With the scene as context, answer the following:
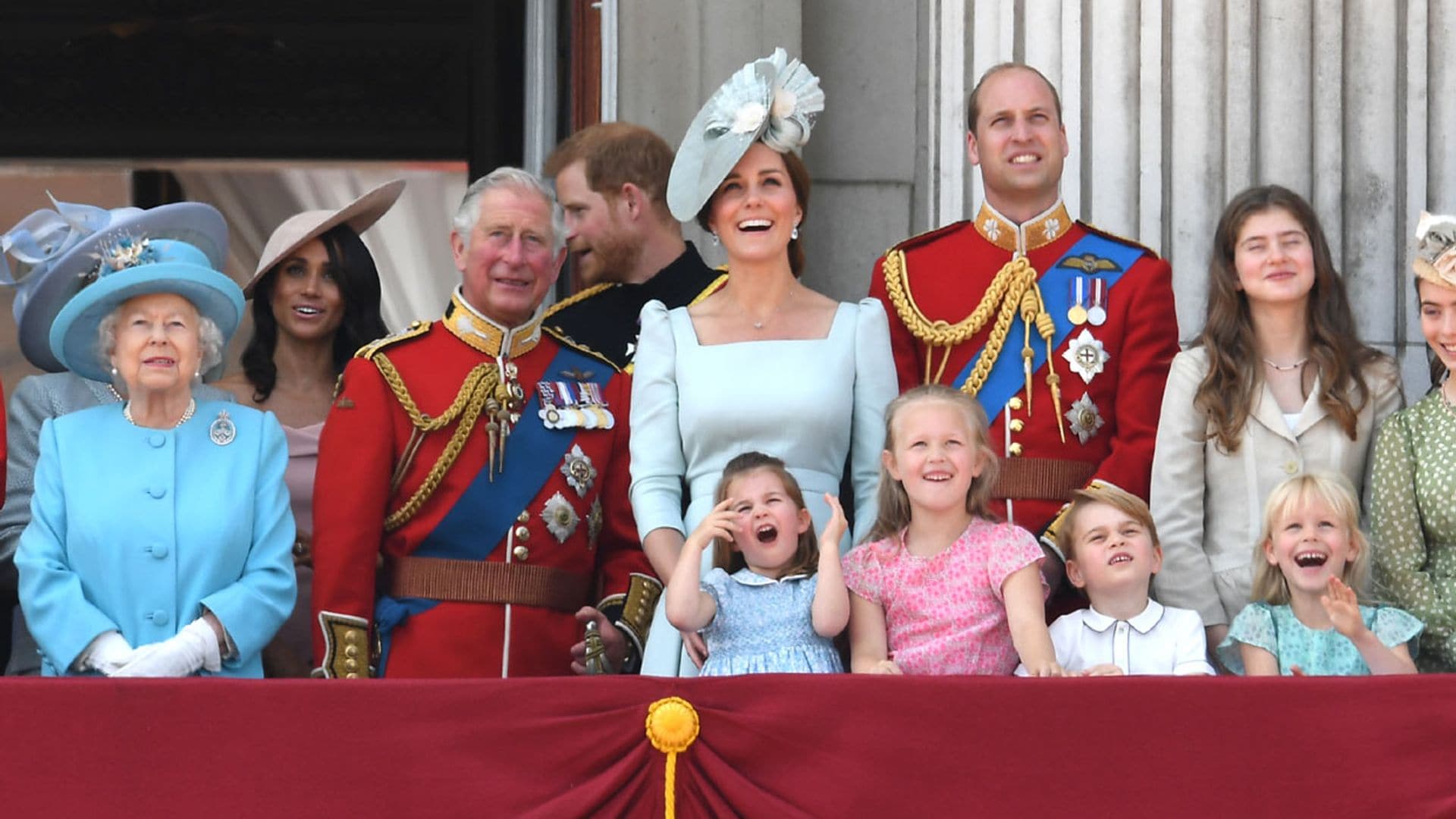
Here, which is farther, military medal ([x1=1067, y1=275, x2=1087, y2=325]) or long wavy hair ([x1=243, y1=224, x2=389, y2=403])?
long wavy hair ([x1=243, y1=224, x2=389, y2=403])

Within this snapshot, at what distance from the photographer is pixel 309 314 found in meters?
5.49

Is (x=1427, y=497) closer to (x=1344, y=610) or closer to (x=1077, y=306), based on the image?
(x=1344, y=610)

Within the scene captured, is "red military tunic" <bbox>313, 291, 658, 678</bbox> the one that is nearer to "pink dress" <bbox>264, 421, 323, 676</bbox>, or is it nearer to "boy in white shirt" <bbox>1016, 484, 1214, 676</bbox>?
"pink dress" <bbox>264, 421, 323, 676</bbox>

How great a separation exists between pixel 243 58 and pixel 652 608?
13.0 feet

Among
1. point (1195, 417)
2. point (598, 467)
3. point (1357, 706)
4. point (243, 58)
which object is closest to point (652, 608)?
point (598, 467)

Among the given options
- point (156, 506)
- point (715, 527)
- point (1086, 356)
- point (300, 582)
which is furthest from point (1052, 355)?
point (156, 506)

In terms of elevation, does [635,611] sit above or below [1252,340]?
below

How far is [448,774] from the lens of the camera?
3938mm

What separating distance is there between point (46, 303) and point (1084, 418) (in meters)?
2.13

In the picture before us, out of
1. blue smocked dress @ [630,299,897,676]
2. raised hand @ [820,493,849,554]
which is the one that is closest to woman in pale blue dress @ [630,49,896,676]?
blue smocked dress @ [630,299,897,676]

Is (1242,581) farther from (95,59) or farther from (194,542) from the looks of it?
(95,59)

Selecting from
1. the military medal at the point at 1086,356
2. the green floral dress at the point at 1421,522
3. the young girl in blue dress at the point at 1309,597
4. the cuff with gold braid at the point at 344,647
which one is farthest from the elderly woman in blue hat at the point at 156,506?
the green floral dress at the point at 1421,522

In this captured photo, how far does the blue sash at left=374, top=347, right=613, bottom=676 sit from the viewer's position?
190 inches

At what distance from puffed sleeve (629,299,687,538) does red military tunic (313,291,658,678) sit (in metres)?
0.24
